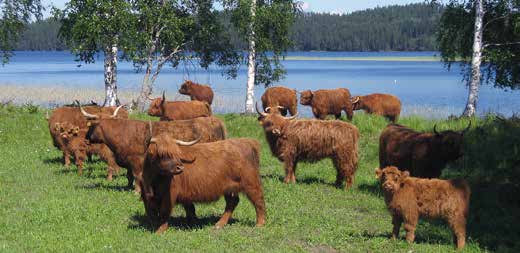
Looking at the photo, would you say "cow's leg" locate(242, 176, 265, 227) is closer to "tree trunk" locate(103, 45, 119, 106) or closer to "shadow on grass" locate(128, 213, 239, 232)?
"shadow on grass" locate(128, 213, 239, 232)

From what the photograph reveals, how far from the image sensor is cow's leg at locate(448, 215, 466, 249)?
25.4 ft

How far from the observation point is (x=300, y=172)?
13.7 metres

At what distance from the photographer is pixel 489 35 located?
71.4 ft

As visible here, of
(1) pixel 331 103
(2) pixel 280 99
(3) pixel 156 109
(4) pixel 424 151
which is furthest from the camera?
(2) pixel 280 99

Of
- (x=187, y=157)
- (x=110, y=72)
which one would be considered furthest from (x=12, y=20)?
(x=187, y=157)

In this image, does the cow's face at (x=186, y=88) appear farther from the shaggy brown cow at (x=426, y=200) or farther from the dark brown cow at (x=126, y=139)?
the shaggy brown cow at (x=426, y=200)

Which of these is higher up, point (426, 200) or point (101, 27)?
point (101, 27)

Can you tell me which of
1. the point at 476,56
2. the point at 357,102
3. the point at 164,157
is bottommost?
the point at 357,102

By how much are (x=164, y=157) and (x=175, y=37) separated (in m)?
16.0

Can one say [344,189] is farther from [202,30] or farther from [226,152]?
[202,30]

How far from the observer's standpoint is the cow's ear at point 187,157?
8.51m

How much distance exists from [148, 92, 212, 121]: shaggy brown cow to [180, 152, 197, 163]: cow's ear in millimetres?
8557

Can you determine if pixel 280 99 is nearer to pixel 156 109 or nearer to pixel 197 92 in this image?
pixel 197 92

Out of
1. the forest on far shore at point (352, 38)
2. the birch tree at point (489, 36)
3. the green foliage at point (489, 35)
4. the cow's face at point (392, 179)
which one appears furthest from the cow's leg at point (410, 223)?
the forest on far shore at point (352, 38)
